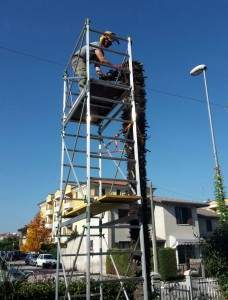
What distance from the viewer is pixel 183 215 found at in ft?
124

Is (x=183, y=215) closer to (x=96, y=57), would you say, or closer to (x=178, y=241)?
(x=178, y=241)

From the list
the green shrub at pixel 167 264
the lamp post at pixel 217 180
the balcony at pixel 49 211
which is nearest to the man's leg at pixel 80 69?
the lamp post at pixel 217 180

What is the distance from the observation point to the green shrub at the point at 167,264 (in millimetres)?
28812

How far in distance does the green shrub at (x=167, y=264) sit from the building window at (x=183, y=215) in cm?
736

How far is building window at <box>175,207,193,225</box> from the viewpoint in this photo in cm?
3752

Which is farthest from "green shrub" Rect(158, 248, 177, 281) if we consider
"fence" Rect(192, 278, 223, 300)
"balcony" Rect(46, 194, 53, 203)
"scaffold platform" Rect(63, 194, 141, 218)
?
"balcony" Rect(46, 194, 53, 203)

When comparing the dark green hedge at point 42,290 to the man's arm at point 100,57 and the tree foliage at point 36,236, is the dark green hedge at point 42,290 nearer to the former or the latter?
the man's arm at point 100,57

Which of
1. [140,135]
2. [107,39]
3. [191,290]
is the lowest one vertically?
[191,290]

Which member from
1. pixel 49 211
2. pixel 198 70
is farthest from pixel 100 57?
pixel 49 211

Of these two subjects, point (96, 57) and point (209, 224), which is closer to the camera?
point (96, 57)

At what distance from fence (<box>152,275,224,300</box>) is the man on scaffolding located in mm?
7596

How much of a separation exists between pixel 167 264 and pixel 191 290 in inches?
676

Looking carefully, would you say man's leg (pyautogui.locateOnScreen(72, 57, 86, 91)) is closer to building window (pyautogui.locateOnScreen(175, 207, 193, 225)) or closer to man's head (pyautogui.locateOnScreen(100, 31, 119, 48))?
man's head (pyautogui.locateOnScreen(100, 31, 119, 48))

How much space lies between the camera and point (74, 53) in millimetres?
10672
